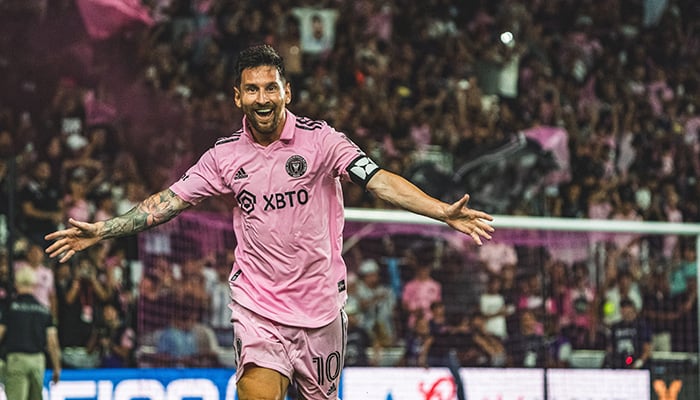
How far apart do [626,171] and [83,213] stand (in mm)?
7648

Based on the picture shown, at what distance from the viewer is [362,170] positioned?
19.0 feet

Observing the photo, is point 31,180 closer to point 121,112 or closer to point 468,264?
point 121,112

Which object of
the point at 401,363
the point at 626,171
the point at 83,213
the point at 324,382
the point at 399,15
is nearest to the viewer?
the point at 324,382

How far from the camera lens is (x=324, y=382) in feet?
19.5

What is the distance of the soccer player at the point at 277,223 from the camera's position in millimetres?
5762

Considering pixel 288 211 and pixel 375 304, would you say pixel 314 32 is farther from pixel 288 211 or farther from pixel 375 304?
pixel 288 211

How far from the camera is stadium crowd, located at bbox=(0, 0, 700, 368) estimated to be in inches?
475

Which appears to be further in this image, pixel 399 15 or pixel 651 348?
pixel 399 15

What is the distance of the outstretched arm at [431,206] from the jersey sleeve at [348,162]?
48 mm

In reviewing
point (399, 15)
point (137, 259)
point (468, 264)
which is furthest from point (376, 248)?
point (399, 15)

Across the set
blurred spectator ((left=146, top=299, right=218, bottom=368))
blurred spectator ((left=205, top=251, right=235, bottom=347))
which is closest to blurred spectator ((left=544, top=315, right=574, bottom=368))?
blurred spectator ((left=205, top=251, right=235, bottom=347))

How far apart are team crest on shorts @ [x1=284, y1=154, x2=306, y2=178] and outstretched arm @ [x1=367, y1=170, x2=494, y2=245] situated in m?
0.33

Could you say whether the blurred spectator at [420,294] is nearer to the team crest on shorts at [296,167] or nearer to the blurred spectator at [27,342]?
the blurred spectator at [27,342]

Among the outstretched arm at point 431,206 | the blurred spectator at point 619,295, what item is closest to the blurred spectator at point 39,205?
the blurred spectator at point 619,295
